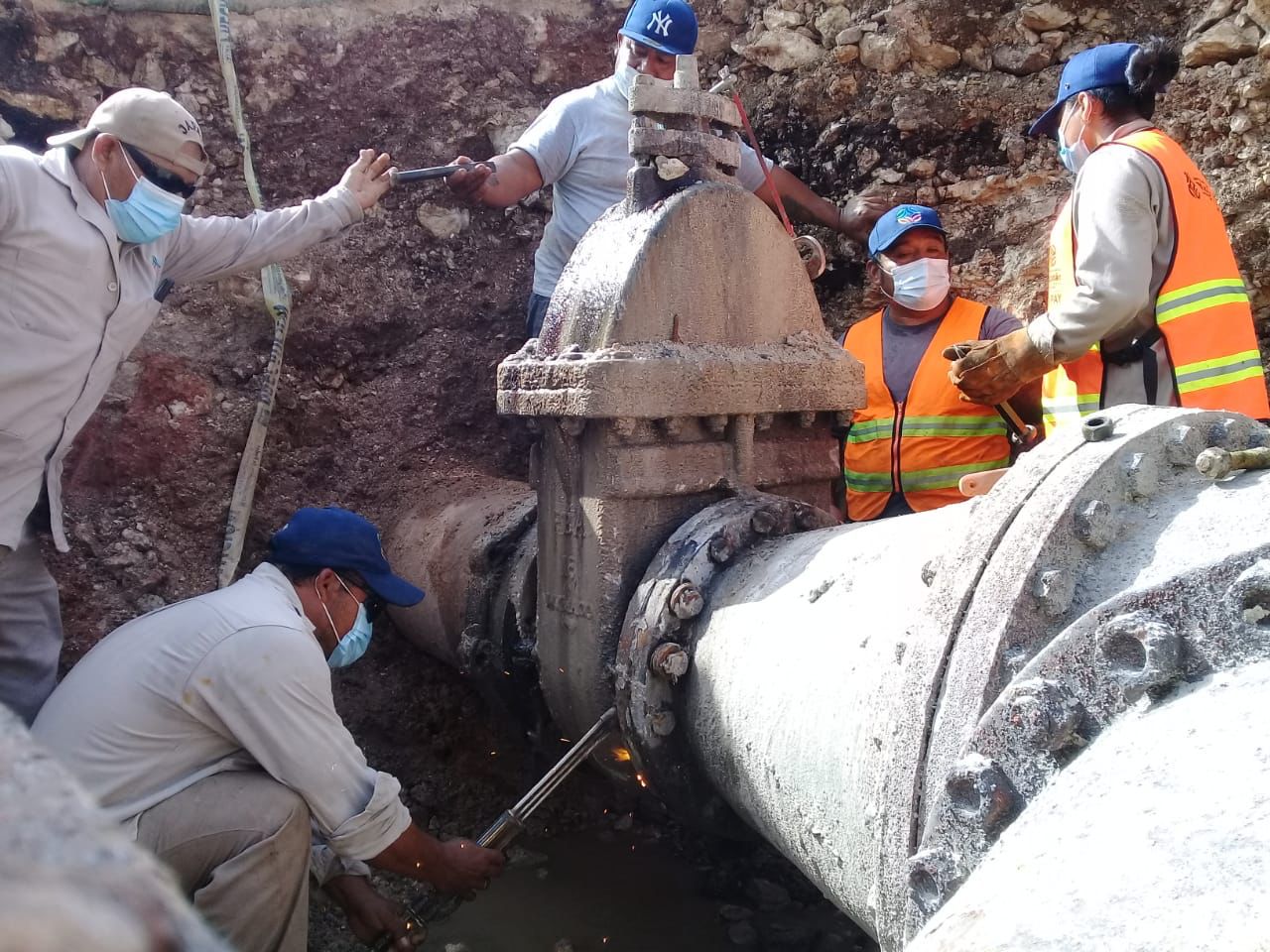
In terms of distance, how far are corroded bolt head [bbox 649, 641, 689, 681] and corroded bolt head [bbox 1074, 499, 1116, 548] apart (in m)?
1.13

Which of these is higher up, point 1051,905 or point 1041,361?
point 1041,361

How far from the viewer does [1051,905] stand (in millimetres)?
1018

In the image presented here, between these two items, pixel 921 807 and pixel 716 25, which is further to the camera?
pixel 716 25

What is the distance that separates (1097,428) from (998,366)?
3.67ft

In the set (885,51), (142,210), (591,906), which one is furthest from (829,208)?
(591,906)

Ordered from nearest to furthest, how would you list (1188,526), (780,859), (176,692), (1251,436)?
(1188,526) → (1251,436) → (176,692) → (780,859)

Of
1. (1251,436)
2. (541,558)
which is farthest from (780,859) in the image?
(1251,436)

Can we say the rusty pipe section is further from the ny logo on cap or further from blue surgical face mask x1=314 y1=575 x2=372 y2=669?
the ny logo on cap

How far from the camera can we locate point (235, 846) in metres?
2.24

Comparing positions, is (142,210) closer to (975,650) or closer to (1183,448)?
(975,650)

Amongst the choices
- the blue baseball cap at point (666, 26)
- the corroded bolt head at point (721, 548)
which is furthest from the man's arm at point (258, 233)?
the corroded bolt head at point (721, 548)

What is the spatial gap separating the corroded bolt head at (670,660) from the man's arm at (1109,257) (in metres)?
1.19

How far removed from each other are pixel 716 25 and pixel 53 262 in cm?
327

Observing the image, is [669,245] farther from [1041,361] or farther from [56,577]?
[56,577]
